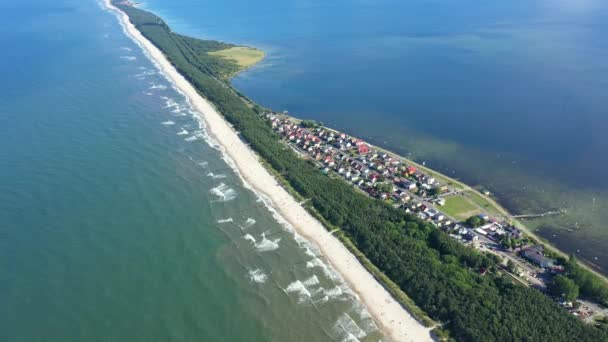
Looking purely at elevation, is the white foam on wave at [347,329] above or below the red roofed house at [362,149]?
below

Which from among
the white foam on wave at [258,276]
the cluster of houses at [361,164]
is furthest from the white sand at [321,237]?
the cluster of houses at [361,164]

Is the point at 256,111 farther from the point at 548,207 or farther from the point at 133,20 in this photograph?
the point at 133,20

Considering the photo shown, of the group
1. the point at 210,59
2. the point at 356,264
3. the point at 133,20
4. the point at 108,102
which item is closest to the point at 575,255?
the point at 356,264

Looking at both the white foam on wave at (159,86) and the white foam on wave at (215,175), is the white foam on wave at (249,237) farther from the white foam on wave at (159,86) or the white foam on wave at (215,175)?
the white foam on wave at (159,86)

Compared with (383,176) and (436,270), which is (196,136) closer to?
(383,176)

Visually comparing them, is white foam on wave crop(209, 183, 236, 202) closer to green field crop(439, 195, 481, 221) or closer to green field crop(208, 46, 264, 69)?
green field crop(439, 195, 481, 221)

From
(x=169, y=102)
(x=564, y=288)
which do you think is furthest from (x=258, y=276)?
(x=169, y=102)
